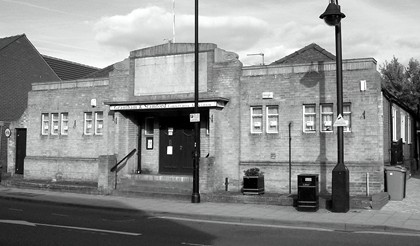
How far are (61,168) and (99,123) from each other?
3183mm

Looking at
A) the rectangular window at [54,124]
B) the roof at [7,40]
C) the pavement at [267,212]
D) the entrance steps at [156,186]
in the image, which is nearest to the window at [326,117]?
the pavement at [267,212]

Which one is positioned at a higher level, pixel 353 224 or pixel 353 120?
pixel 353 120

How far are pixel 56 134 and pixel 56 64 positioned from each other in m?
20.8

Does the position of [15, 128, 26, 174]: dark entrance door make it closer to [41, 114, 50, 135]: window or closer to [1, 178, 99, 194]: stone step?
[41, 114, 50, 135]: window

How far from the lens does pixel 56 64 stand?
1693 inches

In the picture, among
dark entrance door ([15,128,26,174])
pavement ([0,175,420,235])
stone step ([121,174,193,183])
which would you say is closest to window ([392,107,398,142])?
pavement ([0,175,420,235])

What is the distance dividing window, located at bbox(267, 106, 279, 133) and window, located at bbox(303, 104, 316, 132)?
1097 millimetres

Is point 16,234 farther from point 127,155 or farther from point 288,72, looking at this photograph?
point 288,72

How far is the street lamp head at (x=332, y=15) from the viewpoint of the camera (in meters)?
13.7

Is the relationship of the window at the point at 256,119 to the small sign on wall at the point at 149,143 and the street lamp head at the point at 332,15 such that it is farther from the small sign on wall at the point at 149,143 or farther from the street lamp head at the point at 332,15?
the street lamp head at the point at 332,15

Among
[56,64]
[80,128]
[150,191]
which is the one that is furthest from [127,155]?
[56,64]

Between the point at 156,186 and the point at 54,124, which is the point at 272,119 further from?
the point at 54,124

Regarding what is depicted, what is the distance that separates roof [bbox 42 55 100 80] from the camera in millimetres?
42225

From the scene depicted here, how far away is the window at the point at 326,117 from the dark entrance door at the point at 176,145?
5753 millimetres
